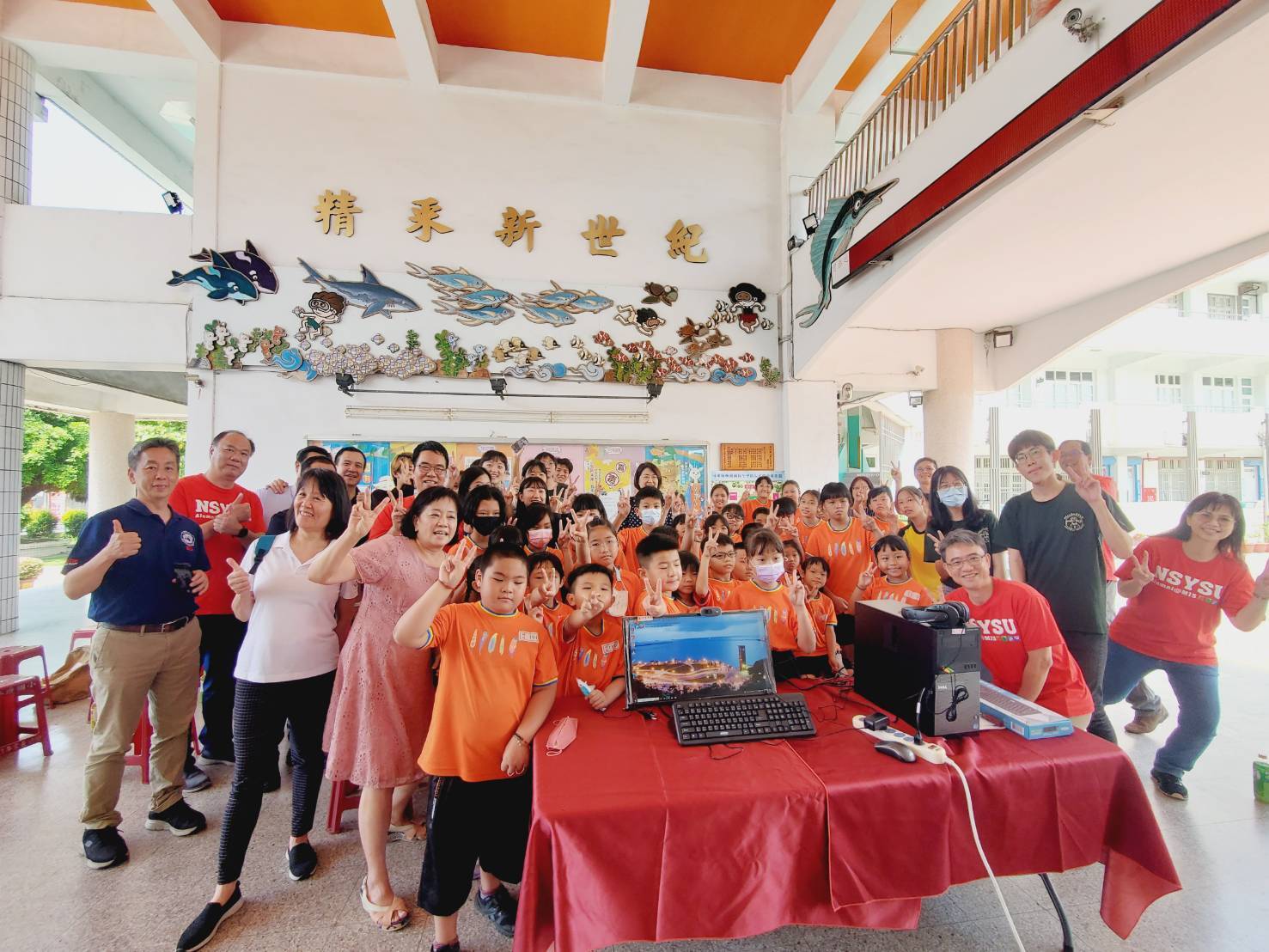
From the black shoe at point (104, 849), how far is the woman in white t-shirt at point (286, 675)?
0.47 metres

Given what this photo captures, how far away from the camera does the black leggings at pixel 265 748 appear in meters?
1.78

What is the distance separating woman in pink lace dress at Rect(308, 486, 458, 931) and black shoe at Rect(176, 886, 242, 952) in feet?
1.33

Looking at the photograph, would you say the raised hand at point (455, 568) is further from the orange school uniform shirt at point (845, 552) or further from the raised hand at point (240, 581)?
the orange school uniform shirt at point (845, 552)

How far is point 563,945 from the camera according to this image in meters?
1.24

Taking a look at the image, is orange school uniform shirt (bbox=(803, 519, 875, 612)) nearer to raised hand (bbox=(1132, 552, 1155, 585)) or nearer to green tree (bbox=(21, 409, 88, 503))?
raised hand (bbox=(1132, 552, 1155, 585))

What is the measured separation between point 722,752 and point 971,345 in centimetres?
639

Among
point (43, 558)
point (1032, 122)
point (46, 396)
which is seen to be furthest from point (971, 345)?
point (43, 558)

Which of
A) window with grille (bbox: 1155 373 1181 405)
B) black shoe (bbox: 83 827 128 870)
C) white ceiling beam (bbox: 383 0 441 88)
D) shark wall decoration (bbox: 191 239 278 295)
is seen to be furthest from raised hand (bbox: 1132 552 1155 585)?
window with grille (bbox: 1155 373 1181 405)

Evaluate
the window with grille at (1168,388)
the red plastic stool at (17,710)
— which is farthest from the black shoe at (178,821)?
the window with grille at (1168,388)

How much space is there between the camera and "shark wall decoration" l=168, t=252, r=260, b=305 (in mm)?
5246

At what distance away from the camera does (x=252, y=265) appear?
17.5ft

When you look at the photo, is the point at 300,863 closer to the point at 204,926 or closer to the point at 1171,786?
the point at 204,926

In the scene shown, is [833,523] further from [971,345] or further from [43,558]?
[43,558]

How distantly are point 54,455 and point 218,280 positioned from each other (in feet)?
43.7
